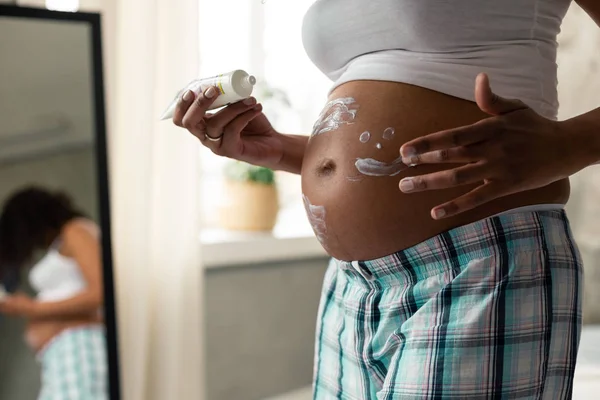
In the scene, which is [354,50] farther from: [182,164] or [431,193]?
[182,164]

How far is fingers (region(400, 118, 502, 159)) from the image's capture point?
1.86ft

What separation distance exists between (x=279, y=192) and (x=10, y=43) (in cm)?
98

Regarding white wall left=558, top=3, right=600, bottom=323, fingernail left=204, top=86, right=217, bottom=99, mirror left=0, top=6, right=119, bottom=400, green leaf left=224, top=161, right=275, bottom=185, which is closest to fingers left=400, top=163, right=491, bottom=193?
fingernail left=204, top=86, right=217, bottom=99

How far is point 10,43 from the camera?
1.27 metres

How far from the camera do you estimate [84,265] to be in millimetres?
1352

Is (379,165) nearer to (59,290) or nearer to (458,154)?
(458,154)

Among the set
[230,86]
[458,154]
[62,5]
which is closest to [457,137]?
[458,154]

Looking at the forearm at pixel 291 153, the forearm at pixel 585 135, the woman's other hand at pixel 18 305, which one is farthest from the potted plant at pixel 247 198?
the forearm at pixel 585 135

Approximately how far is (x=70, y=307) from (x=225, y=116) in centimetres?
65

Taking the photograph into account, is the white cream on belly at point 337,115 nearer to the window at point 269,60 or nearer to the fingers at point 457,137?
the fingers at point 457,137

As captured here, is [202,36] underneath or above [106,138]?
above

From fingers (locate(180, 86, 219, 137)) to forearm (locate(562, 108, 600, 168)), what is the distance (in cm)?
40

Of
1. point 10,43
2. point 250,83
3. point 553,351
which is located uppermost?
point 10,43

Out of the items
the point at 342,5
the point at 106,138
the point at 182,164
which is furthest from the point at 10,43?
the point at 342,5
